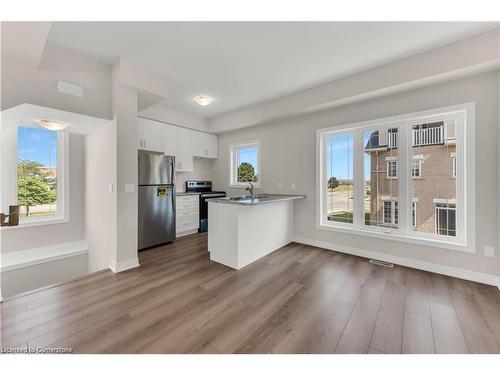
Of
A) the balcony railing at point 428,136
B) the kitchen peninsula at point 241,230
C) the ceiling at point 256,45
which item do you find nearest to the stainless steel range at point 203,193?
the kitchen peninsula at point 241,230

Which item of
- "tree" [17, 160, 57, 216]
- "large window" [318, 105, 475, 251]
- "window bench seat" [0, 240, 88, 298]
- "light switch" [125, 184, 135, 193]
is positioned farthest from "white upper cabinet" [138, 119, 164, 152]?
"large window" [318, 105, 475, 251]

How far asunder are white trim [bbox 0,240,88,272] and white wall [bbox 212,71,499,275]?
10.6ft

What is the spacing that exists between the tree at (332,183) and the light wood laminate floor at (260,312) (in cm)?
144

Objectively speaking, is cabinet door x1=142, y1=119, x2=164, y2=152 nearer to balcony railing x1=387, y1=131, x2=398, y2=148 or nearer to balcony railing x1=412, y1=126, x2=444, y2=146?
balcony railing x1=387, y1=131, x2=398, y2=148

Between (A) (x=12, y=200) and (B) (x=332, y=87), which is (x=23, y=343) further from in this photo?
(B) (x=332, y=87)

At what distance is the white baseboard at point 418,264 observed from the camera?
2369mm

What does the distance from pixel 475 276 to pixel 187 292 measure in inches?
133

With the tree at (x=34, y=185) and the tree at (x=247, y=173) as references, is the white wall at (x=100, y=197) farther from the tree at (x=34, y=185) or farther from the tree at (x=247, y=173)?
the tree at (x=247, y=173)

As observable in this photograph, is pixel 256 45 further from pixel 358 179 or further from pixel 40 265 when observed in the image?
pixel 40 265

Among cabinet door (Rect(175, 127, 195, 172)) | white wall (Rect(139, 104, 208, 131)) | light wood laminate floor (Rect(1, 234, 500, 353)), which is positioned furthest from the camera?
cabinet door (Rect(175, 127, 195, 172))

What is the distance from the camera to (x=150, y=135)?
400 cm

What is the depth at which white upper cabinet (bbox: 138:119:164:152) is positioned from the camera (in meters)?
3.87
